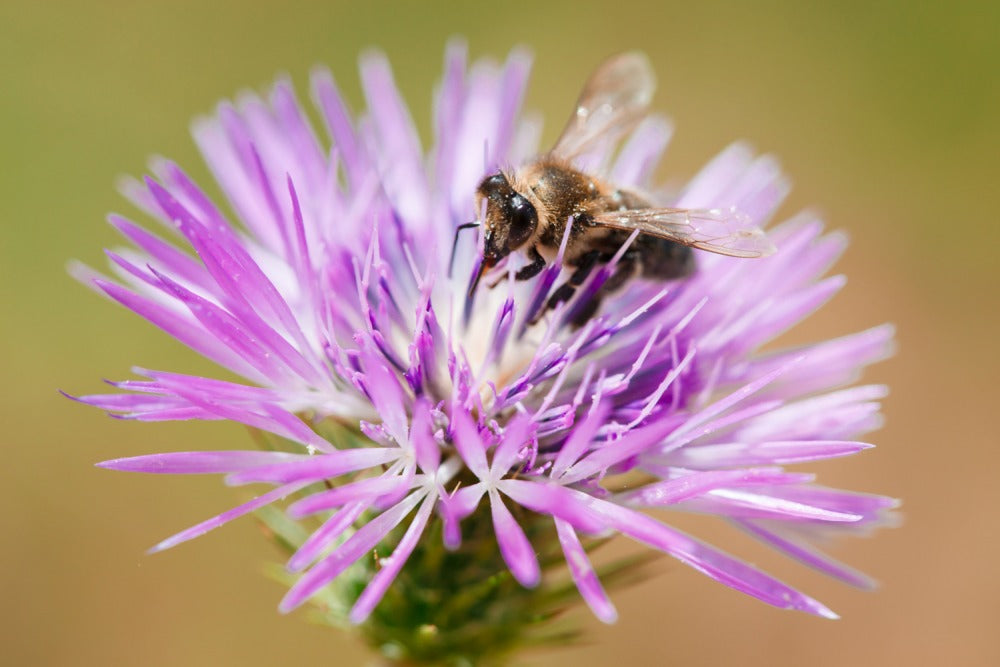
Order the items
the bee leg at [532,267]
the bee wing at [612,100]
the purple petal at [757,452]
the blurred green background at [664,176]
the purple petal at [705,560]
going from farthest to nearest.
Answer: the blurred green background at [664,176], the bee wing at [612,100], the bee leg at [532,267], the purple petal at [757,452], the purple petal at [705,560]

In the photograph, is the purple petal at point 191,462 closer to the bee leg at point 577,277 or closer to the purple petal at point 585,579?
the purple petal at point 585,579

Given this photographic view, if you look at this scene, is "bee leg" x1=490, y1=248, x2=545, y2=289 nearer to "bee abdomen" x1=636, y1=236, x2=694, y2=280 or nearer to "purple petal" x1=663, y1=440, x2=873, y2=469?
"bee abdomen" x1=636, y1=236, x2=694, y2=280

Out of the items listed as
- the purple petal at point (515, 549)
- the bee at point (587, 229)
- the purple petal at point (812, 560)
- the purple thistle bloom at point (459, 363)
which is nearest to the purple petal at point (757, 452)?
the purple thistle bloom at point (459, 363)

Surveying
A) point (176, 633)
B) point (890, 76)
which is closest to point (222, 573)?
point (176, 633)

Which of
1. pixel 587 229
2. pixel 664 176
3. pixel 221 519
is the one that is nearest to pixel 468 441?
pixel 221 519

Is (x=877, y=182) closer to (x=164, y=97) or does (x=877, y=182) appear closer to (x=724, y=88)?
(x=724, y=88)
